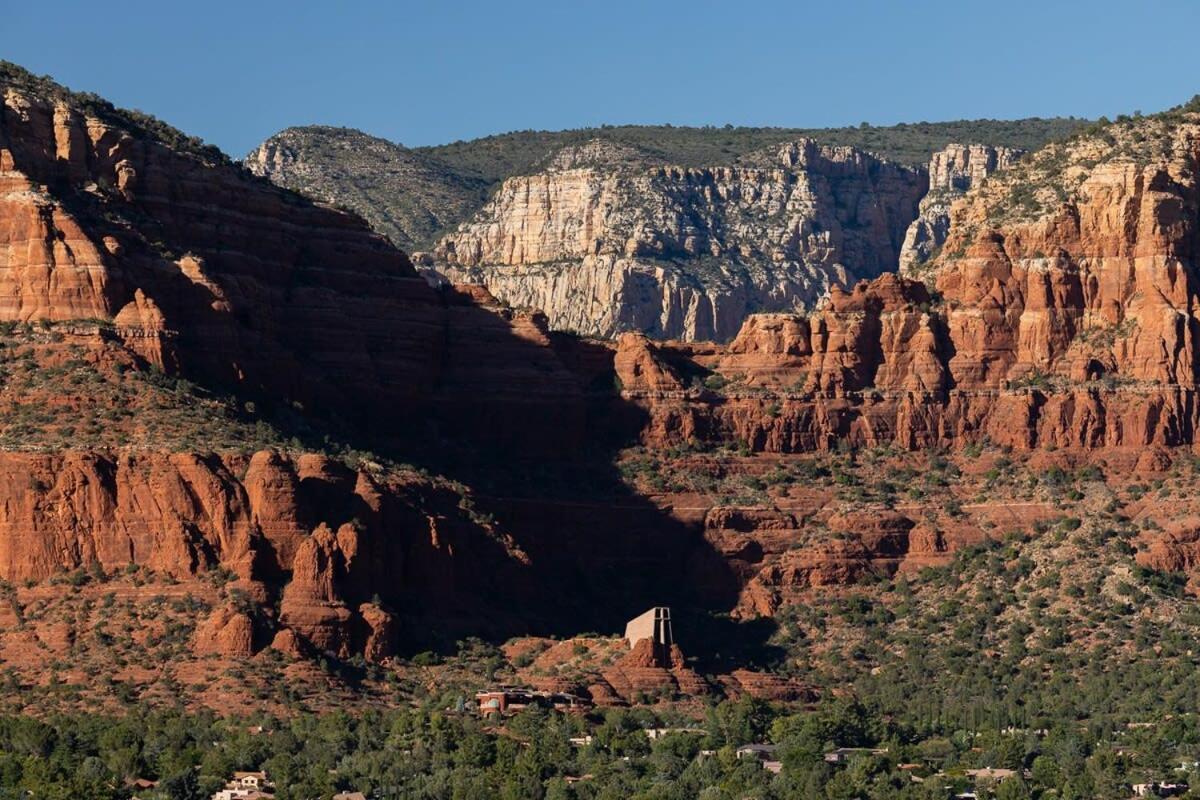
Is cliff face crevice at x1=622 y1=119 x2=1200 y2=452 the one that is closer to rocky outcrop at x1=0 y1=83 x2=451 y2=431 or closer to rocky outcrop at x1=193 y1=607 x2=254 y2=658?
rocky outcrop at x1=0 y1=83 x2=451 y2=431

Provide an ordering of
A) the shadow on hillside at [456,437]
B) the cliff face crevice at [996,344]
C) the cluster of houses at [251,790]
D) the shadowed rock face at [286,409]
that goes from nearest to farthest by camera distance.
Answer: the cluster of houses at [251,790] → the shadowed rock face at [286,409] → the shadow on hillside at [456,437] → the cliff face crevice at [996,344]

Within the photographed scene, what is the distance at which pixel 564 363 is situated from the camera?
188 metres

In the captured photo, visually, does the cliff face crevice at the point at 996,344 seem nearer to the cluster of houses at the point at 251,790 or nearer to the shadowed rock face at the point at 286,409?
the shadowed rock face at the point at 286,409

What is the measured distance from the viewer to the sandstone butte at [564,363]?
550 feet

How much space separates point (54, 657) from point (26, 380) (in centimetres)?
1412

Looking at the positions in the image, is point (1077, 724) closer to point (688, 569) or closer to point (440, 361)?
point (688, 569)

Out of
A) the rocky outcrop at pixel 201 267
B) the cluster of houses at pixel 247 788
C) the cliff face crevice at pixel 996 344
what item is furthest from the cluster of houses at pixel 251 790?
the cliff face crevice at pixel 996 344

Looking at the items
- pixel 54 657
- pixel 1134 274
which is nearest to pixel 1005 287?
pixel 1134 274

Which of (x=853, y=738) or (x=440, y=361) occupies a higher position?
(x=440, y=361)

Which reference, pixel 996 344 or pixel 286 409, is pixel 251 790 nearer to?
pixel 286 409

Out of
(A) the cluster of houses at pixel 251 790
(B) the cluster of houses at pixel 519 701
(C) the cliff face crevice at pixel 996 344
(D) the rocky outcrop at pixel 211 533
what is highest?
(C) the cliff face crevice at pixel 996 344

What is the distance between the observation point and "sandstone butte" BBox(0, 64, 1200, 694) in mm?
167500

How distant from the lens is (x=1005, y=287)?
612 ft

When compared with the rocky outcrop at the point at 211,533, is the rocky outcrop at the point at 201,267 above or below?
above
